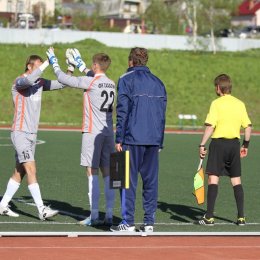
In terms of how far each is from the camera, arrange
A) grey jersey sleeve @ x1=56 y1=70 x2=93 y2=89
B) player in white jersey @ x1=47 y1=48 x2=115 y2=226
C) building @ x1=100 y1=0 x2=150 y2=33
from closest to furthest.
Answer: grey jersey sleeve @ x1=56 y1=70 x2=93 y2=89, player in white jersey @ x1=47 y1=48 x2=115 y2=226, building @ x1=100 y1=0 x2=150 y2=33

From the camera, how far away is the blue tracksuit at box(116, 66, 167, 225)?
1201 centimetres

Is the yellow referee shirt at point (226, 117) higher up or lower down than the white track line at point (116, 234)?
higher up

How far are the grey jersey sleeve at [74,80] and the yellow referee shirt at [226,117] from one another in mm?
1621

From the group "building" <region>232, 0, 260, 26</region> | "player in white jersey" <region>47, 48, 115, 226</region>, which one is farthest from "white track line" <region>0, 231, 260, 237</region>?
"building" <region>232, 0, 260, 26</region>

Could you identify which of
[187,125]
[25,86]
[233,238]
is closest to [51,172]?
[25,86]

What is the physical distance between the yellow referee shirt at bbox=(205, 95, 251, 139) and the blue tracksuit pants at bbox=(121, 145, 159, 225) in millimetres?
1198

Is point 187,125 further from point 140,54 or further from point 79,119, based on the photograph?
point 140,54

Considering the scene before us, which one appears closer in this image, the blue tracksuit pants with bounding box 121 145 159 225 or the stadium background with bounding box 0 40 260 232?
the blue tracksuit pants with bounding box 121 145 159 225

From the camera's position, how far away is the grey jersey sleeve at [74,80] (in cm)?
1251

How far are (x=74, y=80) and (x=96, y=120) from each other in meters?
0.57

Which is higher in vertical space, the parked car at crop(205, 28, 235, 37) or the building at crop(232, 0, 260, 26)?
the building at crop(232, 0, 260, 26)

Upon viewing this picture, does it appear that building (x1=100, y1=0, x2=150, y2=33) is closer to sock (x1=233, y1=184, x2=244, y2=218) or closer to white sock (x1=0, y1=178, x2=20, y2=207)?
white sock (x1=0, y1=178, x2=20, y2=207)

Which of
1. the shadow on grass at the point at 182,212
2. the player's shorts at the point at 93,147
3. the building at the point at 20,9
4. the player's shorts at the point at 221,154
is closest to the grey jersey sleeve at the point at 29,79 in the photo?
the player's shorts at the point at 93,147

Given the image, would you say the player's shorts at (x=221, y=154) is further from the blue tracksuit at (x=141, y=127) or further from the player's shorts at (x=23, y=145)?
the player's shorts at (x=23, y=145)
